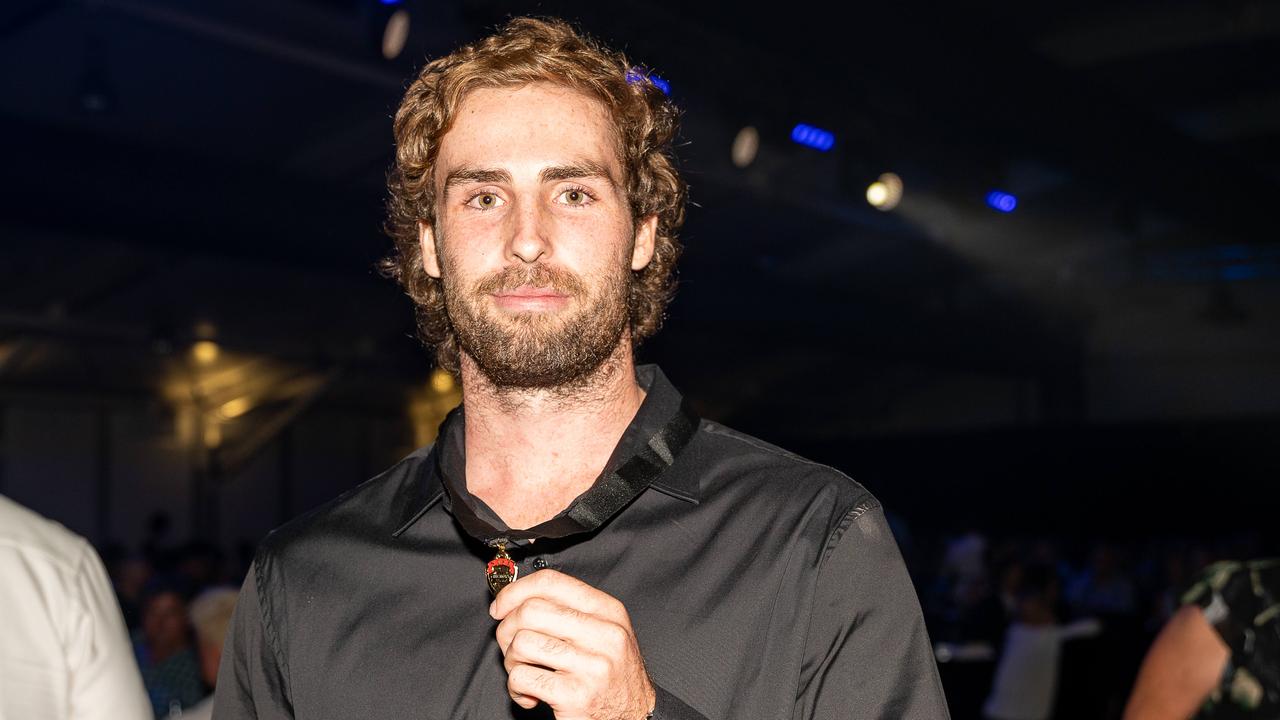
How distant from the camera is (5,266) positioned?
9516mm

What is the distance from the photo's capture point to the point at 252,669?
139 centimetres

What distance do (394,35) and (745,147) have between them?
2835 millimetres

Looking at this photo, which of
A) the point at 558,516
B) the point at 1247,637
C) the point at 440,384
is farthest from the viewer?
the point at 440,384

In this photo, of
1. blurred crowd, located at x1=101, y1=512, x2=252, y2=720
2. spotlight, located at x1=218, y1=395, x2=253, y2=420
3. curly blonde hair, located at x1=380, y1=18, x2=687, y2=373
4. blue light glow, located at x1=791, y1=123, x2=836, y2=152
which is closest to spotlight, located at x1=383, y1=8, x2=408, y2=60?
blurred crowd, located at x1=101, y1=512, x2=252, y2=720

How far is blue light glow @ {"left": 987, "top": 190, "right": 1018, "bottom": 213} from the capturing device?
8.32 metres

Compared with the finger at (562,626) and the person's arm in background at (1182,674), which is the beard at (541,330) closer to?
the finger at (562,626)

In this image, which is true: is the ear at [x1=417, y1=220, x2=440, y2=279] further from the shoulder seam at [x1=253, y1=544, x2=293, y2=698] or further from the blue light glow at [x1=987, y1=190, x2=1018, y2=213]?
the blue light glow at [x1=987, y1=190, x2=1018, y2=213]

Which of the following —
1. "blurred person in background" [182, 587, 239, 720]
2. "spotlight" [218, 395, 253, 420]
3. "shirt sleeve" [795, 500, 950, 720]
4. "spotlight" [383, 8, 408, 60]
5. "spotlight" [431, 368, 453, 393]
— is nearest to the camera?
"shirt sleeve" [795, 500, 950, 720]

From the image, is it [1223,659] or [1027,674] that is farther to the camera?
[1027,674]

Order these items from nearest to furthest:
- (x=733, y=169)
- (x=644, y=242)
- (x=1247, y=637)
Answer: (x=644, y=242), (x=1247, y=637), (x=733, y=169)

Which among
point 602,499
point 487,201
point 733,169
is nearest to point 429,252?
point 487,201

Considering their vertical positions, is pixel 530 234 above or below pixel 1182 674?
above

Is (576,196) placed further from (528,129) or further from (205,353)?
(205,353)

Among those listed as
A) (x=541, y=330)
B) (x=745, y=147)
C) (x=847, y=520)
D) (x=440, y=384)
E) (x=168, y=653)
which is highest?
(x=745, y=147)
